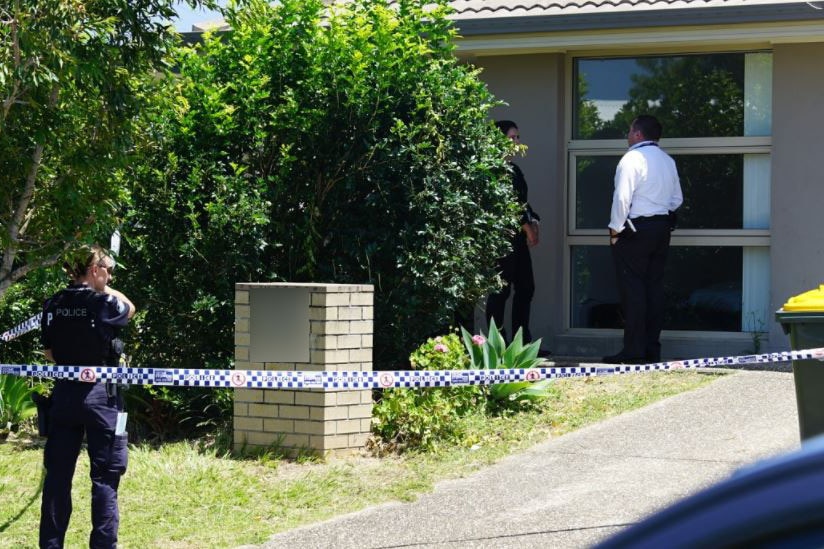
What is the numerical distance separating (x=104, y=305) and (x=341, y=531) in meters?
1.63

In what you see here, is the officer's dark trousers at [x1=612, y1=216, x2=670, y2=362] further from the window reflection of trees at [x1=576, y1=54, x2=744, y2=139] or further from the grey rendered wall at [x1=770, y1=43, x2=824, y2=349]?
the window reflection of trees at [x1=576, y1=54, x2=744, y2=139]

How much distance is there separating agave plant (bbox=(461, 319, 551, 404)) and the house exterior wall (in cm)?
258

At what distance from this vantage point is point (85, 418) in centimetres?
570

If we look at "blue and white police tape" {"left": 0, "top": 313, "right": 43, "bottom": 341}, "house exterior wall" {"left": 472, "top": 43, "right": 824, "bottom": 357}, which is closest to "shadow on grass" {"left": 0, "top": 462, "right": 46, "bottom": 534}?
"blue and white police tape" {"left": 0, "top": 313, "right": 43, "bottom": 341}

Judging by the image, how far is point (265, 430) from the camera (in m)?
7.80

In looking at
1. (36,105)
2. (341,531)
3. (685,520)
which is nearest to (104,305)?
(36,105)

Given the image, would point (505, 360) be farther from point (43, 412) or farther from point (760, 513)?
point (760, 513)

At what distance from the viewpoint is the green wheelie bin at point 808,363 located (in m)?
5.96

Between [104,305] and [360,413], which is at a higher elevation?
[104,305]

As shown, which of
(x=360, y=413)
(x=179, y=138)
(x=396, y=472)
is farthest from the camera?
(x=179, y=138)

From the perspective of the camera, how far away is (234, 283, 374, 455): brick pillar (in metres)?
7.65

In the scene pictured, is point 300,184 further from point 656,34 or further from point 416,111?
point 656,34

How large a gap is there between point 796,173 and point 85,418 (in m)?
7.01

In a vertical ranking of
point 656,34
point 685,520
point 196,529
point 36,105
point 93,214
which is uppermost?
point 656,34
